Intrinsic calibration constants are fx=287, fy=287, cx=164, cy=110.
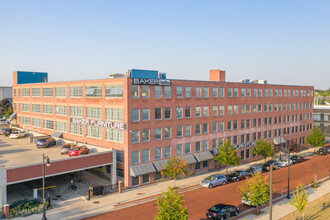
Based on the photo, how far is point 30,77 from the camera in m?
77.2

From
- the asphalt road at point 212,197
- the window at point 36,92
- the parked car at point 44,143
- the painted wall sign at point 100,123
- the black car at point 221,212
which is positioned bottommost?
the asphalt road at point 212,197

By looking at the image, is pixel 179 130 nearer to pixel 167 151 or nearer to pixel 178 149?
pixel 178 149

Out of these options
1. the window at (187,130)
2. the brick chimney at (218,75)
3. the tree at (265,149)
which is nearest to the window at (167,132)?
the window at (187,130)

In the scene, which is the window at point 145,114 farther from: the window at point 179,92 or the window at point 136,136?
the window at point 179,92

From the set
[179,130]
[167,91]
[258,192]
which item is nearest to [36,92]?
[167,91]

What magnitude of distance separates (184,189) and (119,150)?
37.5ft

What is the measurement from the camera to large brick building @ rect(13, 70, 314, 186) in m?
43.8

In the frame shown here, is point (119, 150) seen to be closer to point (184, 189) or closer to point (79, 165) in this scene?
point (79, 165)

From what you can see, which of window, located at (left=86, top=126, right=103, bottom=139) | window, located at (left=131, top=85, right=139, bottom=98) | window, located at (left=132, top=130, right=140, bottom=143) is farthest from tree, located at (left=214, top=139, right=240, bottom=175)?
window, located at (left=86, top=126, right=103, bottom=139)

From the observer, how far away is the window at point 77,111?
5228 centimetres

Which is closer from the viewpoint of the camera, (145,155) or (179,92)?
(145,155)

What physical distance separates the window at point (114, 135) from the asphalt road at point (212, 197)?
38.8 ft

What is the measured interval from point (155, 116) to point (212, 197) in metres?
15.3

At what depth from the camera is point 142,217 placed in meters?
31.8
